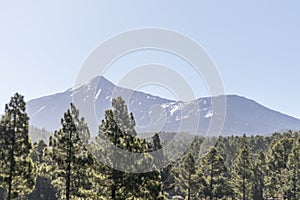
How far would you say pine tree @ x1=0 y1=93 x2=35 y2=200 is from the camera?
1318 inches

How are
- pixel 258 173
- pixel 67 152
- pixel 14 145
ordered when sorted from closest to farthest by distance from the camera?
pixel 14 145 → pixel 67 152 → pixel 258 173

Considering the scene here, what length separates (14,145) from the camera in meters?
33.6

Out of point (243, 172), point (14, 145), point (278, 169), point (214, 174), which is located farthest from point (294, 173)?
point (14, 145)

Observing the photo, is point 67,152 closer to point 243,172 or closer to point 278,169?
point 243,172

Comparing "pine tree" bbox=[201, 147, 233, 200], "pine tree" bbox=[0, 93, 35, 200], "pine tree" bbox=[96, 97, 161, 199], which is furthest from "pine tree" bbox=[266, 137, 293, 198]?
"pine tree" bbox=[0, 93, 35, 200]

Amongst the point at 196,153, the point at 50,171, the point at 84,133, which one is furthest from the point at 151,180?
the point at 196,153

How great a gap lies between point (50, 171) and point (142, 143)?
1215 cm

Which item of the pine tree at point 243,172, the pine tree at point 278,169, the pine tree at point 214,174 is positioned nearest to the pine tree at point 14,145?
the pine tree at point 214,174

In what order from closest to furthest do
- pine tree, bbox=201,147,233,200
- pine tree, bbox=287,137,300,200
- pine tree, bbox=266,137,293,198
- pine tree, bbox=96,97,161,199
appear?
pine tree, bbox=96,97,161,199 → pine tree, bbox=201,147,233,200 → pine tree, bbox=287,137,300,200 → pine tree, bbox=266,137,293,198

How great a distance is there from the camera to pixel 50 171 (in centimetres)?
3950

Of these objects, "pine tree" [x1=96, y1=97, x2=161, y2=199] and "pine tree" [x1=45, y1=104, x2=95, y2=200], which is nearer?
"pine tree" [x1=96, y1=97, x2=161, y2=199]

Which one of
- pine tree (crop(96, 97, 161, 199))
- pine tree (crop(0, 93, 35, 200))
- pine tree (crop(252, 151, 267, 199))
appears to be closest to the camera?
pine tree (crop(96, 97, 161, 199))

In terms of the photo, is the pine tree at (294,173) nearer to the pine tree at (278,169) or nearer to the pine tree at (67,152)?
the pine tree at (278,169)

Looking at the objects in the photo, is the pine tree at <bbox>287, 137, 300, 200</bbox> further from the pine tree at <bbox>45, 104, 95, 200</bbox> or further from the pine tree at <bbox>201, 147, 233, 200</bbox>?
the pine tree at <bbox>45, 104, 95, 200</bbox>
